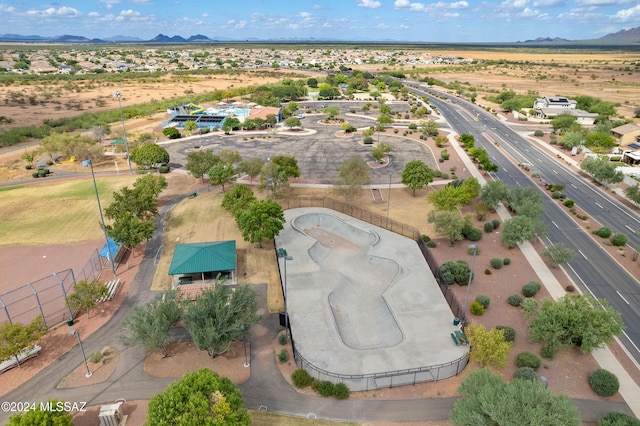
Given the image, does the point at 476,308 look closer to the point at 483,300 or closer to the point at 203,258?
the point at 483,300

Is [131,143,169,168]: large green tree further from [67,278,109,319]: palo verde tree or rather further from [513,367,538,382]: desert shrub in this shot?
[513,367,538,382]: desert shrub

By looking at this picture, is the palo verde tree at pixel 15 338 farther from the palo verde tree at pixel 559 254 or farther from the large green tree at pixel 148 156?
the palo verde tree at pixel 559 254

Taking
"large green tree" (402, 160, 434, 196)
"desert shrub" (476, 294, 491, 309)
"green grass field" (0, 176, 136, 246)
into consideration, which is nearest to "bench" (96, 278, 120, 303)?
"green grass field" (0, 176, 136, 246)

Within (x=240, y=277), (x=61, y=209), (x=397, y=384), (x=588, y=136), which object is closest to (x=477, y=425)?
(x=397, y=384)

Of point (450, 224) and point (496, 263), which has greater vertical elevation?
point (450, 224)

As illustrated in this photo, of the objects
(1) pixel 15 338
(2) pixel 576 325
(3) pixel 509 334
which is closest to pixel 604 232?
(2) pixel 576 325
